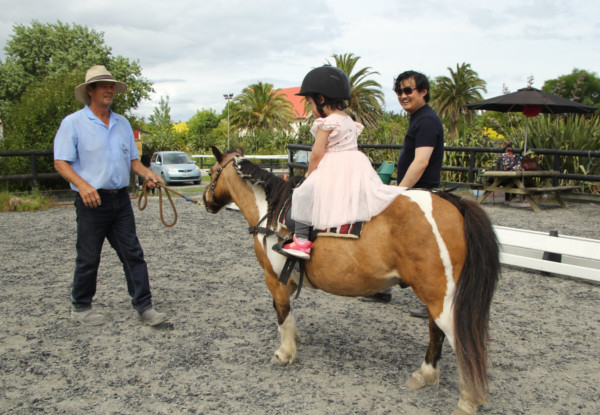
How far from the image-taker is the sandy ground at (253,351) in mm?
2750

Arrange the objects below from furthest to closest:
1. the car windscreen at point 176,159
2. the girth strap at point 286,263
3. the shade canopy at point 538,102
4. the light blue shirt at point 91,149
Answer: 1. the car windscreen at point 176,159
2. the shade canopy at point 538,102
3. the light blue shirt at point 91,149
4. the girth strap at point 286,263

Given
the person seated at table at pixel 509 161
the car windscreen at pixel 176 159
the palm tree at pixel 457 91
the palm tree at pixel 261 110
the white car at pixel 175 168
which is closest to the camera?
the person seated at table at pixel 509 161

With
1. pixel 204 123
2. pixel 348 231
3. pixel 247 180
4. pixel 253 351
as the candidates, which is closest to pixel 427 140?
pixel 348 231

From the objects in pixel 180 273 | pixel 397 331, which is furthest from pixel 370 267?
pixel 180 273

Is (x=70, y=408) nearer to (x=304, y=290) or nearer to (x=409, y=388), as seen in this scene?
(x=409, y=388)

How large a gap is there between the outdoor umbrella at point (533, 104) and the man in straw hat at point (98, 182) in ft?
31.0

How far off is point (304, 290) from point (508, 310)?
2077 mm

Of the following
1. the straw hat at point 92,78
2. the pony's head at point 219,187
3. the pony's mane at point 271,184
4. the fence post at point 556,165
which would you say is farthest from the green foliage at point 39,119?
the fence post at point 556,165

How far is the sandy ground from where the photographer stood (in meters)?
2.75

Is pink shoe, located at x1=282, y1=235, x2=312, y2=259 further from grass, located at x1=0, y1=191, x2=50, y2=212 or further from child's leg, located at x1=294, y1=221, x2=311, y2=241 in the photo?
grass, located at x1=0, y1=191, x2=50, y2=212

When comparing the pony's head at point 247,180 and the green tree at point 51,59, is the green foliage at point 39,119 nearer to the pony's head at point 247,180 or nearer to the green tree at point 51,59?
the pony's head at point 247,180

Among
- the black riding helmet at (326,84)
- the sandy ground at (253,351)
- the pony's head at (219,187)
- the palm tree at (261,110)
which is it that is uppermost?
the palm tree at (261,110)

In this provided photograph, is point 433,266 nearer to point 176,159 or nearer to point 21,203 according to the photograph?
point 21,203

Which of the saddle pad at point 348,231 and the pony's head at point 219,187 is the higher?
the pony's head at point 219,187
